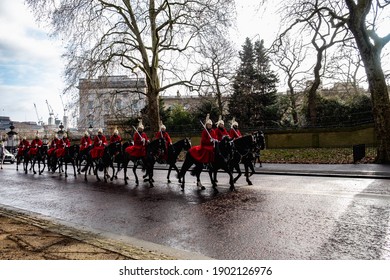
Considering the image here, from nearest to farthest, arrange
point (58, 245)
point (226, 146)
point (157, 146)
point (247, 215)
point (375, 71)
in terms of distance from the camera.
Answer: point (58, 245) < point (247, 215) < point (226, 146) < point (157, 146) < point (375, 71)

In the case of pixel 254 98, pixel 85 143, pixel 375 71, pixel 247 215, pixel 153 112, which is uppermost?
pixel 254 98

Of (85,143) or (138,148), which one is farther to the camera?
(85,143)

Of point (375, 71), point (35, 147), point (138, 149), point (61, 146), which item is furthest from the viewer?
point (35, 147)

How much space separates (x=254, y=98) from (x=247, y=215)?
99.9 feet

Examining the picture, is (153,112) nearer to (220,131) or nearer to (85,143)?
(85,143)

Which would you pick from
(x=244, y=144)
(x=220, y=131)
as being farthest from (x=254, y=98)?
(x=244, y=144)

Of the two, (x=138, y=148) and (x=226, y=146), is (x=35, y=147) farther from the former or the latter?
(x=226, y=146)

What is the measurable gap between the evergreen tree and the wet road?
24226mm

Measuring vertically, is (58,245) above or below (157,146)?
below

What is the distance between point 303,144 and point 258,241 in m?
23.8

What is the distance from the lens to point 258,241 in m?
5.28

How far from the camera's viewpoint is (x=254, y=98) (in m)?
36.3

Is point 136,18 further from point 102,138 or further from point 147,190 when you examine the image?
point 147,190

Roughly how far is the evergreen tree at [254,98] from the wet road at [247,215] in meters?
24.2
